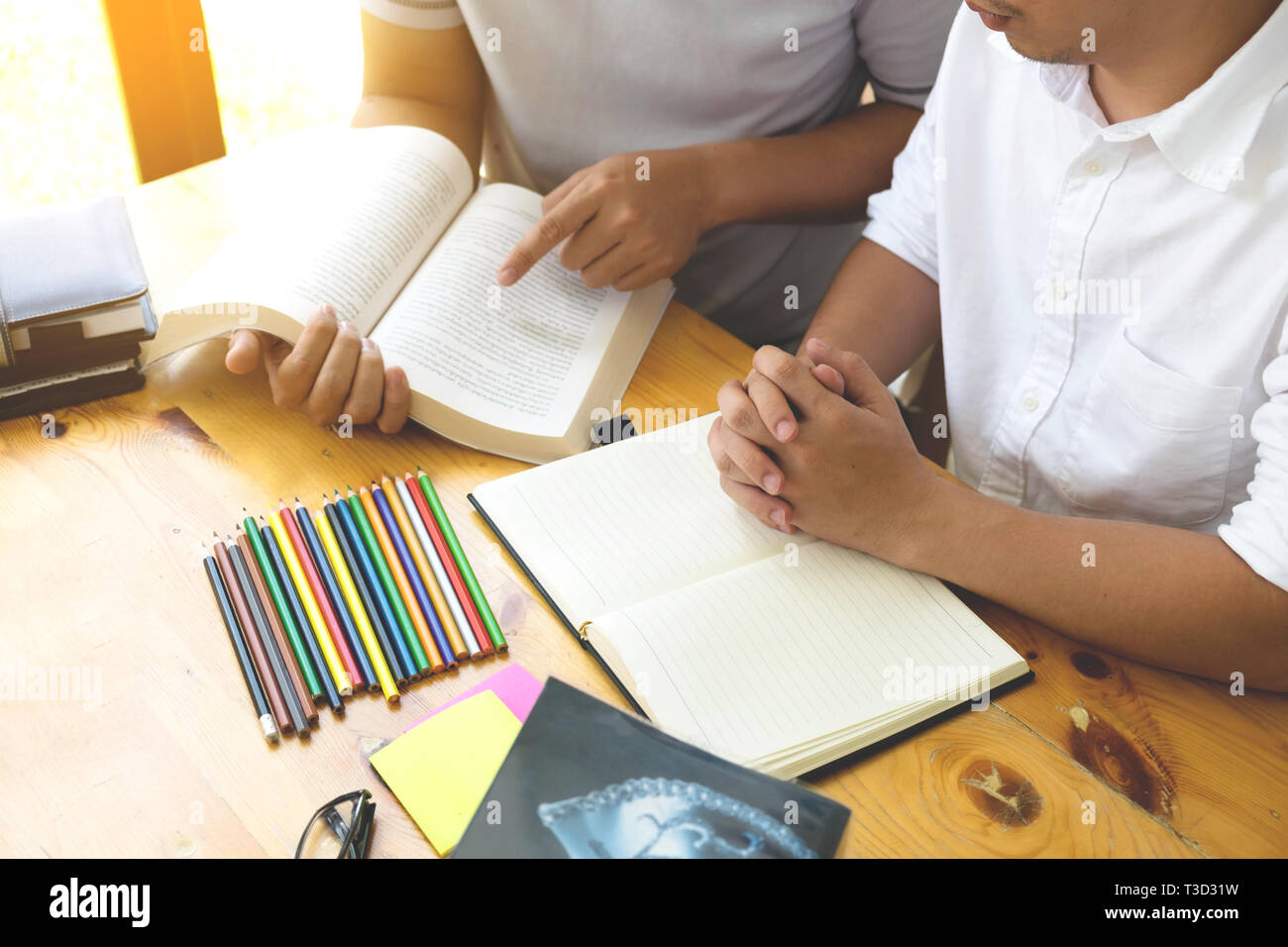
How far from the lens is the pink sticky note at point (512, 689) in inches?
26.2

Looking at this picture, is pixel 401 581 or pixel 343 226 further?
pixel 343 226

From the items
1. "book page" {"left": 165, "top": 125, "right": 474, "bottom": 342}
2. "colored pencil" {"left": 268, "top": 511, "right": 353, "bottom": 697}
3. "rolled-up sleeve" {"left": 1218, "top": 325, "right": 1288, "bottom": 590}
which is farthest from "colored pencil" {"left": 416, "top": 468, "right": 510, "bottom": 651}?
"rolled-up sleeve" {"left": 1218, "top": 325, "right": 1288, "bottom": 590}

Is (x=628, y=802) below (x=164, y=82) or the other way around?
below

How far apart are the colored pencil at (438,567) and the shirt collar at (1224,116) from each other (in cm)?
64

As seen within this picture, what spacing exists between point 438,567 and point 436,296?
0.32 metres

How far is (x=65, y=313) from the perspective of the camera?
86 centimetres

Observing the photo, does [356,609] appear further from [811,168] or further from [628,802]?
[811,168]

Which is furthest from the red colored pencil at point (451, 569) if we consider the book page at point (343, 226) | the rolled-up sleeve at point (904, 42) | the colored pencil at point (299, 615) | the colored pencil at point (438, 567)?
the rolled-up sleeve at point (904, 42)

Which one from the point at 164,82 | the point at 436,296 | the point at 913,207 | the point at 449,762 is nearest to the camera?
the point at 449,762

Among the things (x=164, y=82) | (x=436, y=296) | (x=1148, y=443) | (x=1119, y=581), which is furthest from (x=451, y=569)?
(x=164, y=82)

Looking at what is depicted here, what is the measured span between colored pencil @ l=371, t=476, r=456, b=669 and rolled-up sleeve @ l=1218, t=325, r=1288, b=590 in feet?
1.88

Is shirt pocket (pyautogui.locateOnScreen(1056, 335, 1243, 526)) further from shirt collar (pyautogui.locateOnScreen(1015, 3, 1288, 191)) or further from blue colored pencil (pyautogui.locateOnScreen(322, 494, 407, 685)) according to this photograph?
blue colored pencil (pyautogui.locateOnScreen(322, 494, 407, 685))
